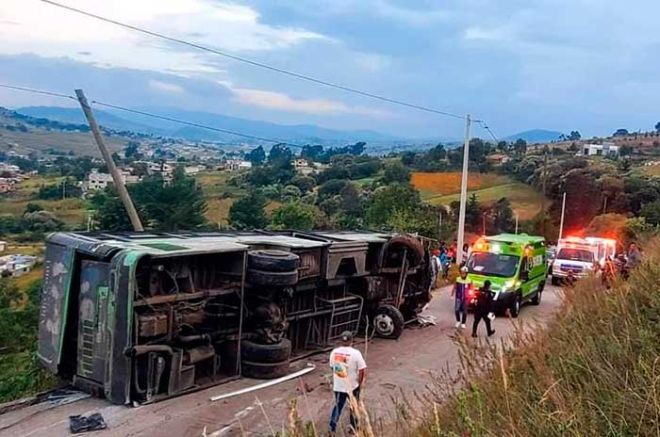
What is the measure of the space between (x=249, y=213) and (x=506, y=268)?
27.6 meters

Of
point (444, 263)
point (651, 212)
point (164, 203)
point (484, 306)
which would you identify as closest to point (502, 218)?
point (651, 212)

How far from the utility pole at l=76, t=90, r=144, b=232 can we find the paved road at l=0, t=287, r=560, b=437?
22.0 ft

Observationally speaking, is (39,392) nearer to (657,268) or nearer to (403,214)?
(657,268)

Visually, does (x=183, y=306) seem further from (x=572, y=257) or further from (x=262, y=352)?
(x=572, y=257)

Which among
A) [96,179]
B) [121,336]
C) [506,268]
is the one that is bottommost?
[121,336]

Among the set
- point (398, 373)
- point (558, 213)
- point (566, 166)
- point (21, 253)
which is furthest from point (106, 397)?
point (566, 166)

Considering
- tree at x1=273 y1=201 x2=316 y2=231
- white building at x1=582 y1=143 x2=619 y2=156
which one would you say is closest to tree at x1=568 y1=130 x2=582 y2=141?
white building at x1=582 y1=143 x2=619 y2=156

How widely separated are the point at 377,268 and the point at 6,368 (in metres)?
8.15

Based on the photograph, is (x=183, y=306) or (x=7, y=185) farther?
(x=7, y=185)

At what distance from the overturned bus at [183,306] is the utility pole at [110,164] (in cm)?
431

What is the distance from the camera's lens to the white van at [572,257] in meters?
26.9

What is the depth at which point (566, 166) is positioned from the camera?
61.7 meters

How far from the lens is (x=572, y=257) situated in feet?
89.8

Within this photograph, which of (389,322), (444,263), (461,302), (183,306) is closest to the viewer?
(183,306)
